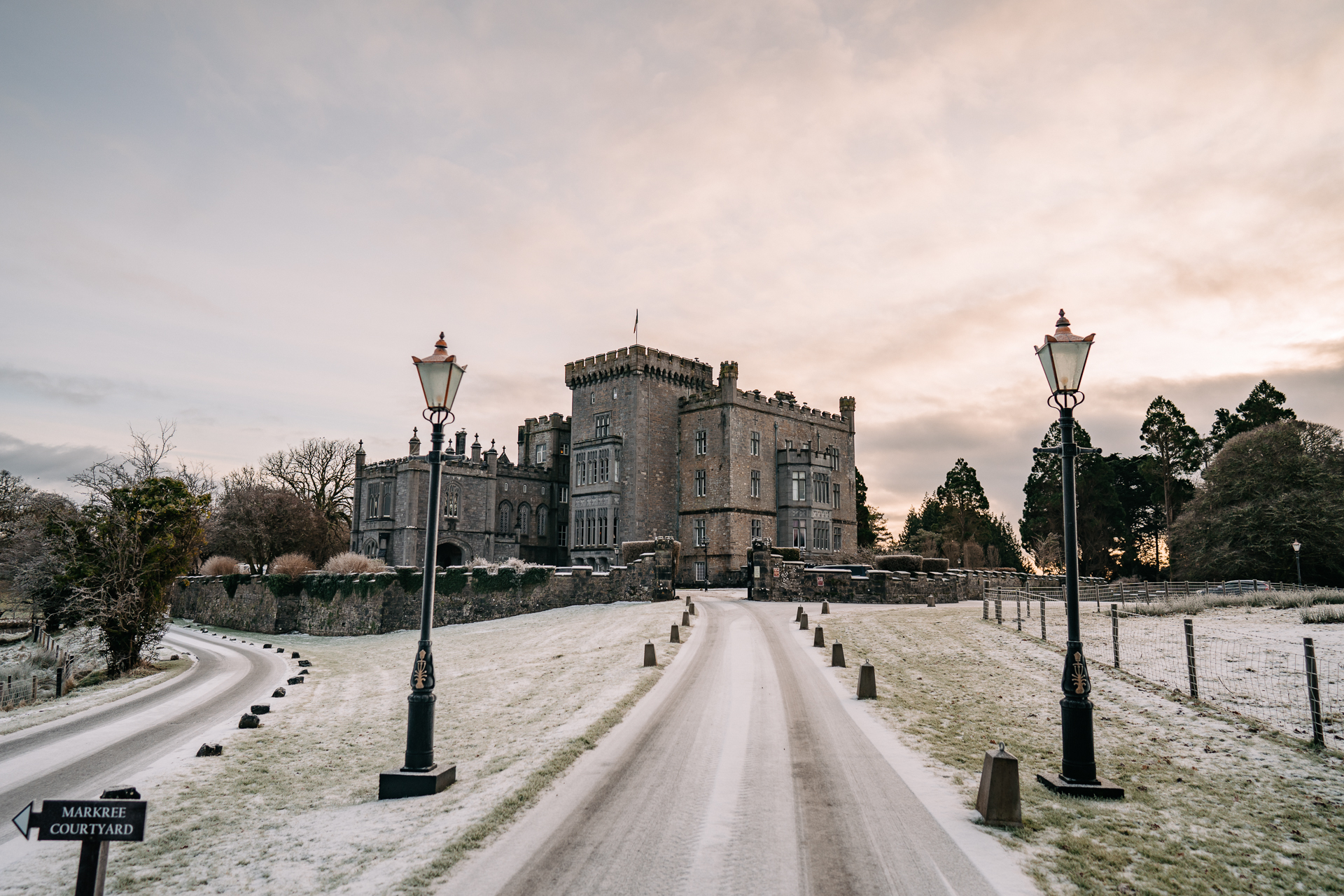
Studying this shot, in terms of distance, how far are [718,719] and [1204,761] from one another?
255 inches

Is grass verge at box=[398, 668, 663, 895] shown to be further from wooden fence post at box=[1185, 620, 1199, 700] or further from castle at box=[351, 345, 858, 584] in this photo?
castle at box=[351, 345, 858, 584]

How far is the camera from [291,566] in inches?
1660

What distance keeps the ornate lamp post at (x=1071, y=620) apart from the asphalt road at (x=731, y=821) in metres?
1.80

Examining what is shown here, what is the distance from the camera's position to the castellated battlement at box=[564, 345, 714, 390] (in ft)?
177

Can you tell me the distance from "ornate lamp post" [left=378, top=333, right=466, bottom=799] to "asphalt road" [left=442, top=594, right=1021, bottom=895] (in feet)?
5.33

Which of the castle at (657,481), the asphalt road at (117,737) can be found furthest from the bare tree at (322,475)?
the asphalt road at (117,737)

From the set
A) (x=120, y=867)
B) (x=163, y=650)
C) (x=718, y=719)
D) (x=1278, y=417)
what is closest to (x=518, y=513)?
(x=163, y=650)

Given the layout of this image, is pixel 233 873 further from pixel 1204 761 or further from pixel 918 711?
pixel 1204 761

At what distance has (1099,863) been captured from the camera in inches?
237

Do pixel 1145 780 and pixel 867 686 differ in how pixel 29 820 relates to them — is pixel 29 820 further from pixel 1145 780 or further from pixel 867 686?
pixel 867 686

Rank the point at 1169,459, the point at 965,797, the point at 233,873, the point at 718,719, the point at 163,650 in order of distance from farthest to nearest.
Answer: the point at 1169,459 → the point at 163,650 → the point at 718,719 → the point at 965,797 → the point at 233,873

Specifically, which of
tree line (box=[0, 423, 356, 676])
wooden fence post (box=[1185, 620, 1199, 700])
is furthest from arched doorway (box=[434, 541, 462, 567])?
wooden fence post (box=[1185, 620, 1199, 700])

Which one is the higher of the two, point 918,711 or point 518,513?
point 518,513

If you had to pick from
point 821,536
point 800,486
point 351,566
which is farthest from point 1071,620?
point 821,536
